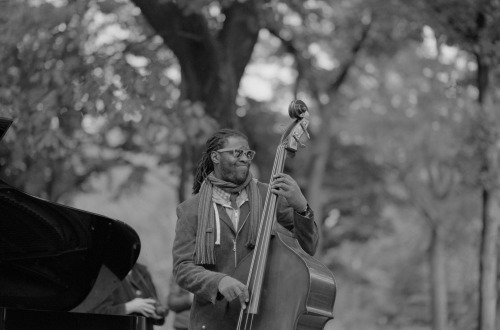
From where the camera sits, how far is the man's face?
5.54m

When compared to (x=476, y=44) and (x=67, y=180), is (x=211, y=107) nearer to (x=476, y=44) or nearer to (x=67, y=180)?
(x=476, y=44)

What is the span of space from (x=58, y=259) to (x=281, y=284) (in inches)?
87.2

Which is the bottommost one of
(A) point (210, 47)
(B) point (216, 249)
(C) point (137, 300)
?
(C) point (137, 300)

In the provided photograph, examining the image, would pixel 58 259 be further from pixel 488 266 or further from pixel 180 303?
pixel 488 266

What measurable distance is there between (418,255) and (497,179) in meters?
21.6

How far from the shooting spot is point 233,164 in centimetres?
554

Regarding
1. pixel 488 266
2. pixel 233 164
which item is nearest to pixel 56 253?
pixel 233 164

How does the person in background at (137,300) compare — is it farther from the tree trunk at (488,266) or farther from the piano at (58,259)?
the tree trunk at (488,266)

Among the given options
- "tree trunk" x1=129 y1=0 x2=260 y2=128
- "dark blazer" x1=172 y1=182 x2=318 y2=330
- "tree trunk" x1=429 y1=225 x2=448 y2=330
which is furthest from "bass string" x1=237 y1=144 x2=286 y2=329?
"tree trunk" x1=429 y1=225 x2=448 y2=330

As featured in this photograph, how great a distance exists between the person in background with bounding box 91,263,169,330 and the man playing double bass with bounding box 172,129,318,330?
237cm

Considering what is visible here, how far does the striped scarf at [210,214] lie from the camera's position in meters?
5.39

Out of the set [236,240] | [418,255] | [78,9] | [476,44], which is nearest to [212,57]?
[78,9]

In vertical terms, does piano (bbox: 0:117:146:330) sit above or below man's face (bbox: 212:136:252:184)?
below

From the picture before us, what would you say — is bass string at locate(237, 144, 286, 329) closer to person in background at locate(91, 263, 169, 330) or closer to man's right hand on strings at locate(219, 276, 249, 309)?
man's right hand on strings at locate(219, 276, 249, 309)
